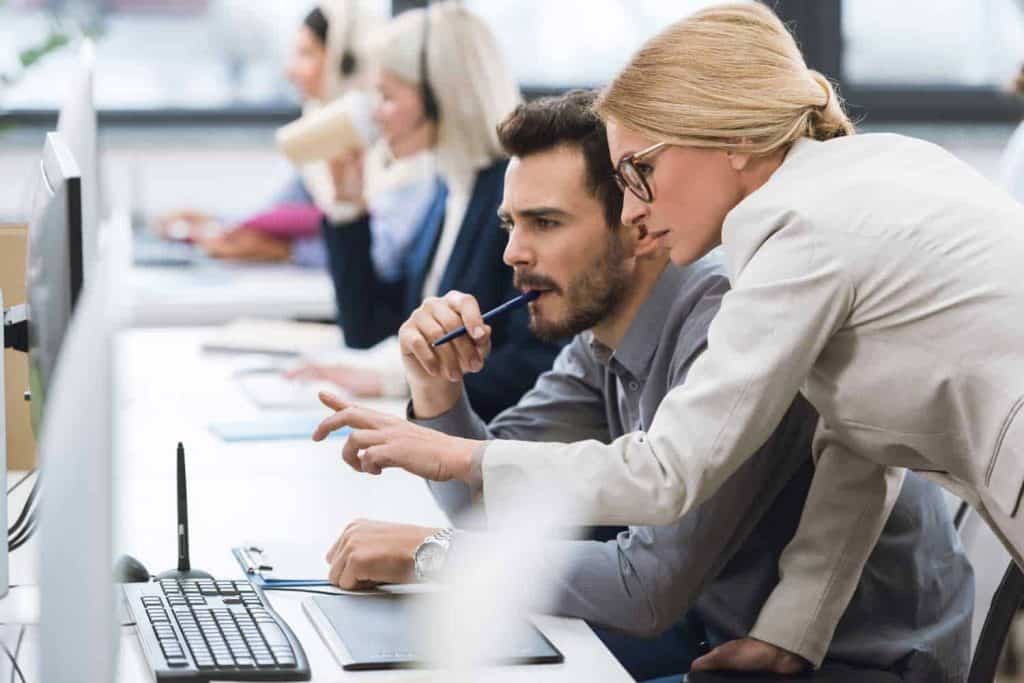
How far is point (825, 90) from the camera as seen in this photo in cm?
151

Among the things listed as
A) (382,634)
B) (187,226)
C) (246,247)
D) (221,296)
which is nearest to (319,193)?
(246,247)

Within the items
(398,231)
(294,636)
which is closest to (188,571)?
(294,636)

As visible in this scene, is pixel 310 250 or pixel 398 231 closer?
pixel 398 231

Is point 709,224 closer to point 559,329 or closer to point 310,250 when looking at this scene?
point 559,329

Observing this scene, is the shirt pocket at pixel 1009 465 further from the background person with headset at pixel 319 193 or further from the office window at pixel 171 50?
the office window at pixel 171 50

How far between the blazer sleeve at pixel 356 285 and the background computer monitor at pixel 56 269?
1.77 meters

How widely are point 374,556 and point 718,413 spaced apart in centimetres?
41

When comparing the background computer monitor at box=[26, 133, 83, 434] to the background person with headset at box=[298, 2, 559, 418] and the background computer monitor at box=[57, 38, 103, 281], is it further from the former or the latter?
the background person with headset at box=[298, 2, 559, 418]

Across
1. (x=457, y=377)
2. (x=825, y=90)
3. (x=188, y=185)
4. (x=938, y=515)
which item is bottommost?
(x=188, y=185)

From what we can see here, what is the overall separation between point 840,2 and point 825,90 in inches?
155

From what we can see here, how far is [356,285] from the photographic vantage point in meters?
3.12

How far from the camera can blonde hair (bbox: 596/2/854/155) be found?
144cm

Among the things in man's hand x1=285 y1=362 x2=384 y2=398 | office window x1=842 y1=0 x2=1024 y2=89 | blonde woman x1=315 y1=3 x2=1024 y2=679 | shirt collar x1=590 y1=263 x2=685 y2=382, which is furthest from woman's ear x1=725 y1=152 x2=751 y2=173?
office window x1=842 y1=0 x2=1024 y2=89

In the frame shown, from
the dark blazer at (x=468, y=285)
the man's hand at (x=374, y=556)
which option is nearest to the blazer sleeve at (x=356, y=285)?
the dark blazer at (x=468, y=285)
